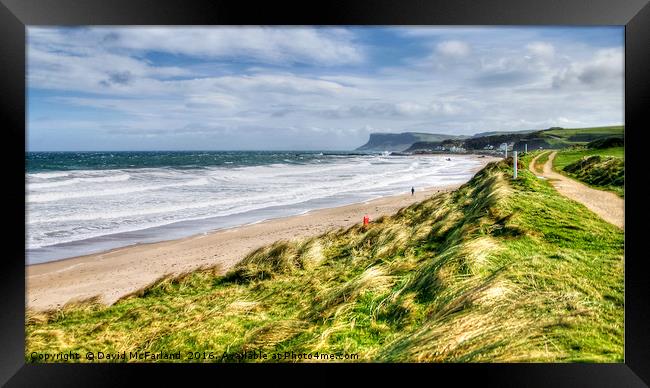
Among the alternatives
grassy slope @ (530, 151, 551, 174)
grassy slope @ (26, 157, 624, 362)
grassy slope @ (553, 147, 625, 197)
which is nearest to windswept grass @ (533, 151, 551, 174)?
grassy slope @ (530, 151, 551, 174)

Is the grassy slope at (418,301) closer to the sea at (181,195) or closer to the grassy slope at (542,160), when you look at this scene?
the sea at (181,195)

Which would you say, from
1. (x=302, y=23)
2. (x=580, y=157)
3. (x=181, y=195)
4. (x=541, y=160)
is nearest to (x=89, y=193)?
(x=181, y=195)

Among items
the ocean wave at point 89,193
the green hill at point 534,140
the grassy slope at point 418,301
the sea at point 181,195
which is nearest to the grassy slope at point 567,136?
the green hill at point 534,140

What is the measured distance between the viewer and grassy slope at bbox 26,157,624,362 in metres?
2.85

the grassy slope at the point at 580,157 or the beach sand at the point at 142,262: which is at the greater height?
the grassy slope at the point at 580,157

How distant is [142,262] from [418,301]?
199 inches

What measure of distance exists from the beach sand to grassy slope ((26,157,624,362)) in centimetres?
86

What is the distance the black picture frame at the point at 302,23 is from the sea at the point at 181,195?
41 centimetres

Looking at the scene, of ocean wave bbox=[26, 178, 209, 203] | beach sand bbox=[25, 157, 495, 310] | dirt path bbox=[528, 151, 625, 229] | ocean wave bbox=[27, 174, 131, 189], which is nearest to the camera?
dirt path bbox=[528, 151, 625, 229]

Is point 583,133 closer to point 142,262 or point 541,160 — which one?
point 541,160

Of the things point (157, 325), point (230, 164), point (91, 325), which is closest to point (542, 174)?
point (157, 325)

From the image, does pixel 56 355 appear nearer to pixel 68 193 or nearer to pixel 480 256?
pixel 480 256

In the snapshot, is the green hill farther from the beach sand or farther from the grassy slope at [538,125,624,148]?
the beach sand

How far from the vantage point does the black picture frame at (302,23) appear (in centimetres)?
293
